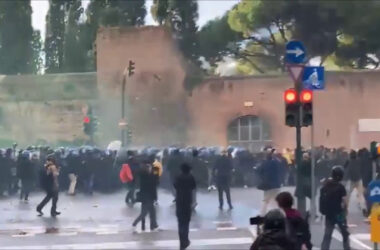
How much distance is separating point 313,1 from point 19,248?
16.1m

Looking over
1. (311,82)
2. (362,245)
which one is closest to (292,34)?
(311,82)

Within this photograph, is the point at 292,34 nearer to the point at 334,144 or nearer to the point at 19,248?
the point at 334,144

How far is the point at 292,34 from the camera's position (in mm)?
28891

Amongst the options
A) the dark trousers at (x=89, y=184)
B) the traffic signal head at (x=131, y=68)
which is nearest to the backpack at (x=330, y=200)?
the dark trousers at (x=89, y=184)

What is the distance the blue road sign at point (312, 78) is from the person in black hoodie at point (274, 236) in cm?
942

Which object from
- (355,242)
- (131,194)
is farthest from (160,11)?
(355,242)

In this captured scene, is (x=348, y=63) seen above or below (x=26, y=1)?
below

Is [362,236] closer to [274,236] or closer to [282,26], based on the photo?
[274,236]

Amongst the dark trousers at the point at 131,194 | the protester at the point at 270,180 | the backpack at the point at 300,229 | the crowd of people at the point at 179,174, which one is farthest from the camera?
the dark trousers at the point at 131,194

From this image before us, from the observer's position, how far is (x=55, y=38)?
47.6m

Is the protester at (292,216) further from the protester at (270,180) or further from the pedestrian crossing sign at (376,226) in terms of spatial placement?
the protester at (270,180)

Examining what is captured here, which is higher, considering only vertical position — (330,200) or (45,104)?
(45,104)

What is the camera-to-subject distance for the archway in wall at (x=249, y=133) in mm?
38531

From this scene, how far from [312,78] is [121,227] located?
4746mm
